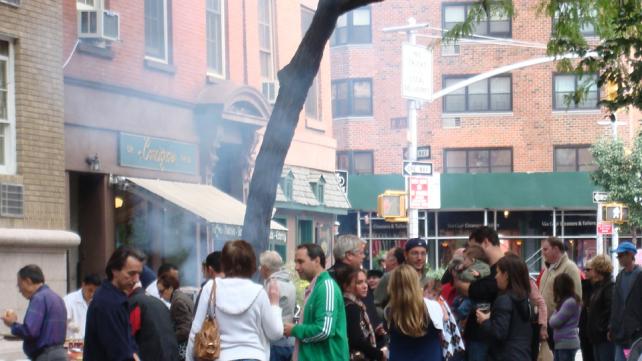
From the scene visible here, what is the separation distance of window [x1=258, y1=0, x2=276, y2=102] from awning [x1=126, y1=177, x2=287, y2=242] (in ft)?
11.5

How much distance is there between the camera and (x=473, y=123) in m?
51.3

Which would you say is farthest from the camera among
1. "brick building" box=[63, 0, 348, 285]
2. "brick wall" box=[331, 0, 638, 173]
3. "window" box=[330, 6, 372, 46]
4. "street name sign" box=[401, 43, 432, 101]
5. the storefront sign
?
"window" box=[330, 6, 372, 46]

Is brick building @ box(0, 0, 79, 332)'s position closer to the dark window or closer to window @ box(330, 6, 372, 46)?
the dark window

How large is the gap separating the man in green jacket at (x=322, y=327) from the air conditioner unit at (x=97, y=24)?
10.1 metres

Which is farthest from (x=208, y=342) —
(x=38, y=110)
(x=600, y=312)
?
(x=38, y=110)

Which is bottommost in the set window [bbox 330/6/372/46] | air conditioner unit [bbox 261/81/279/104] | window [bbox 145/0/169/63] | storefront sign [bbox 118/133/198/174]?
storefront sign [bbox 118/133/198/174]

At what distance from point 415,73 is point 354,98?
76.9 feet

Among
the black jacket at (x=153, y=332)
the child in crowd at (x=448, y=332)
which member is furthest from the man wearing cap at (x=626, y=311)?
the black jacket at (x=153, y=332)

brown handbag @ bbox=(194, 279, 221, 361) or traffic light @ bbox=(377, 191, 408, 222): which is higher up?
traffic light @ bbox=(377, 191, 408, 222)

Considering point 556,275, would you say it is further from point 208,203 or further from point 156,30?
point 156,30

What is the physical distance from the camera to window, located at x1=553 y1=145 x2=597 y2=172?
50750mm

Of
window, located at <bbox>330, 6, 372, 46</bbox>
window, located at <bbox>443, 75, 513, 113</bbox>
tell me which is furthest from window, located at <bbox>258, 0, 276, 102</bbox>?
window, located at <bbox>330, 6, 372, 46</bbox>

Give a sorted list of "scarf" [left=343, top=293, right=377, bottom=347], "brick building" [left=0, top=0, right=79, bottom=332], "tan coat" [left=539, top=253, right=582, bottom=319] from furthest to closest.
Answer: "brick building" [left=0, top=0, right=79, bottom=332] < "tan coat" [left=539, top=253, right=582, bottom=319] < "scarf" [left=343, top=293, right=377, bottom=347]

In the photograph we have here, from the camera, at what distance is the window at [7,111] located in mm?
Result: 17812
